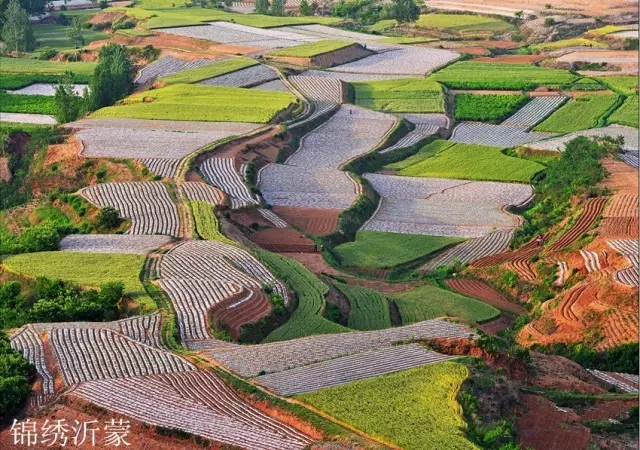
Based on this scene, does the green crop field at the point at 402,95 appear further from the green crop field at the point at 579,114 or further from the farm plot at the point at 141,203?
the farm plot at the point at 141,203

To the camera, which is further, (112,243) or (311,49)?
(311,49)

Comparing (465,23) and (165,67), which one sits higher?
(165,67)

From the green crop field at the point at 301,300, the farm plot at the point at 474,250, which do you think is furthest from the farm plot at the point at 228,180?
the farm plot at the point at 474,250

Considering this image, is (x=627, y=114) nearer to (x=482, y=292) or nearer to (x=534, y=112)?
(x=534, y=112)

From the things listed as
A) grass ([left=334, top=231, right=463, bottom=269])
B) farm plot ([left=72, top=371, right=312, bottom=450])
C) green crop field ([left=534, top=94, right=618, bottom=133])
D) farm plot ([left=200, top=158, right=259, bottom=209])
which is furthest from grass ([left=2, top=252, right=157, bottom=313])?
green crop field ([left=534, top=94, right=618, bottom=133])

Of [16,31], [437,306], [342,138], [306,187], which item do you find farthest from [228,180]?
[16,31]

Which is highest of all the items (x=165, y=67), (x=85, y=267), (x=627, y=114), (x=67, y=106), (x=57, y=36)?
(x=85, y=267)

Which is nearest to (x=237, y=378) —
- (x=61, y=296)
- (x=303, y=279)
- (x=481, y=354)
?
(x=481, y=354)
